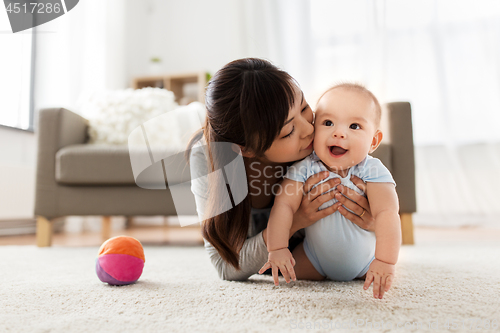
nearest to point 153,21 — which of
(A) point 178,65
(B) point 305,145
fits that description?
(A) point 178,65

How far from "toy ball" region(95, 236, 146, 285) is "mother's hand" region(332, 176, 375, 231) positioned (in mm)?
468

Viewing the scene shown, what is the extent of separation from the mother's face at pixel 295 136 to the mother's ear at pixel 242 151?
0.12 ft

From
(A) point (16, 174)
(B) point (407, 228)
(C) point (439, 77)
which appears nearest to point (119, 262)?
(B) point (407, 228)

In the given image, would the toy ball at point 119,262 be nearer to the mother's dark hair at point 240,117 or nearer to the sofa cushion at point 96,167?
the mother's dark hair at point 240,117

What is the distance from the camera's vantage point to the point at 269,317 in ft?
1.78

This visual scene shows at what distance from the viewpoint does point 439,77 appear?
8.25 feet

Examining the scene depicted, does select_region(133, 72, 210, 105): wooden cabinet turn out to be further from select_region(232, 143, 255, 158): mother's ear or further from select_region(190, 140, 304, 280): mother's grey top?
select_region(232, 143, 255, 158): mother's ear

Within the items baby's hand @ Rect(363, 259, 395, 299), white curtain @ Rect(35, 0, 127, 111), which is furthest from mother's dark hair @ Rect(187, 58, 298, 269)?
white curtain @ Rect(35, 0, 127, 111)

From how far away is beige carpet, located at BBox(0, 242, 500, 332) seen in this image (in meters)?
0.51

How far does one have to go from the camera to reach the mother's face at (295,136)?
690 millimetres

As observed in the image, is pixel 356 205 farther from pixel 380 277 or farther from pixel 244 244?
pixel 244 244

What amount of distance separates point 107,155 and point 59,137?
268mm

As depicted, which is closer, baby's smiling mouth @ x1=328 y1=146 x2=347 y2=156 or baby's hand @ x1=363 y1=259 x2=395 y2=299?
baby's hand @ x1=363 y1=259 x2=395 y2=299

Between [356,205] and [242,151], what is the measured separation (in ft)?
0.85
